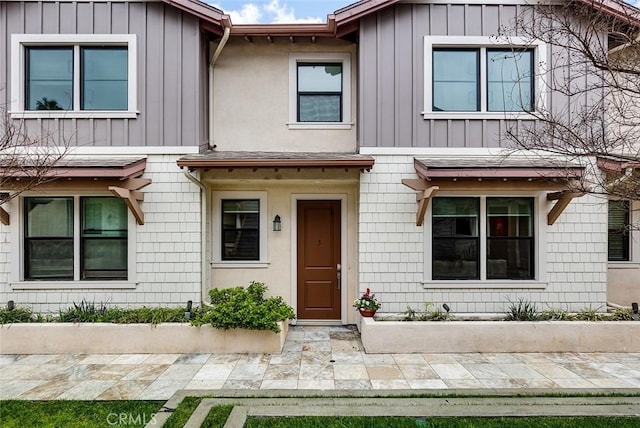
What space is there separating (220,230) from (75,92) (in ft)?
12.1

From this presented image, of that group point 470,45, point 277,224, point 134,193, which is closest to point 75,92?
point 134,193

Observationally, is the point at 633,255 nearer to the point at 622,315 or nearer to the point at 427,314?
the point at 622,315

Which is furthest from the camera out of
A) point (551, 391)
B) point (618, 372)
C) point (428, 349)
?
point (428, 349)

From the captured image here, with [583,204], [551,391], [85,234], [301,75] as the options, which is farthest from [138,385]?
[583,204]

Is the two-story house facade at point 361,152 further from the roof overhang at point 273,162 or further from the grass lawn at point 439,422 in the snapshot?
the grass lawn at point 439,422

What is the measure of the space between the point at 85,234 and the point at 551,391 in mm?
7897

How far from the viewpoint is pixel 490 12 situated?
7004 millimetres

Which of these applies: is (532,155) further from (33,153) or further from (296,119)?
(33,153)

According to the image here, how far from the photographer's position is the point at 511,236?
714 cm

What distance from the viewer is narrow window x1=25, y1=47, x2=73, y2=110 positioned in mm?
7039

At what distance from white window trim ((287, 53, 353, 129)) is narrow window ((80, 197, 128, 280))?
378cm

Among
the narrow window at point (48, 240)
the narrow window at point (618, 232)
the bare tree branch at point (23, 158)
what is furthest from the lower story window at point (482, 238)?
the narrow window at point (48, 240)

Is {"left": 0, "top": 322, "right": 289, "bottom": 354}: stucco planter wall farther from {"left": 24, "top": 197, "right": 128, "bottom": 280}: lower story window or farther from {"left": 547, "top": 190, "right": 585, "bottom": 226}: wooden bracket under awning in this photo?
{"left": 547, "top": 190, "right": 585, "bottom": 226}: wooden bracket under awning

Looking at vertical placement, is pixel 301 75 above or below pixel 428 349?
above
